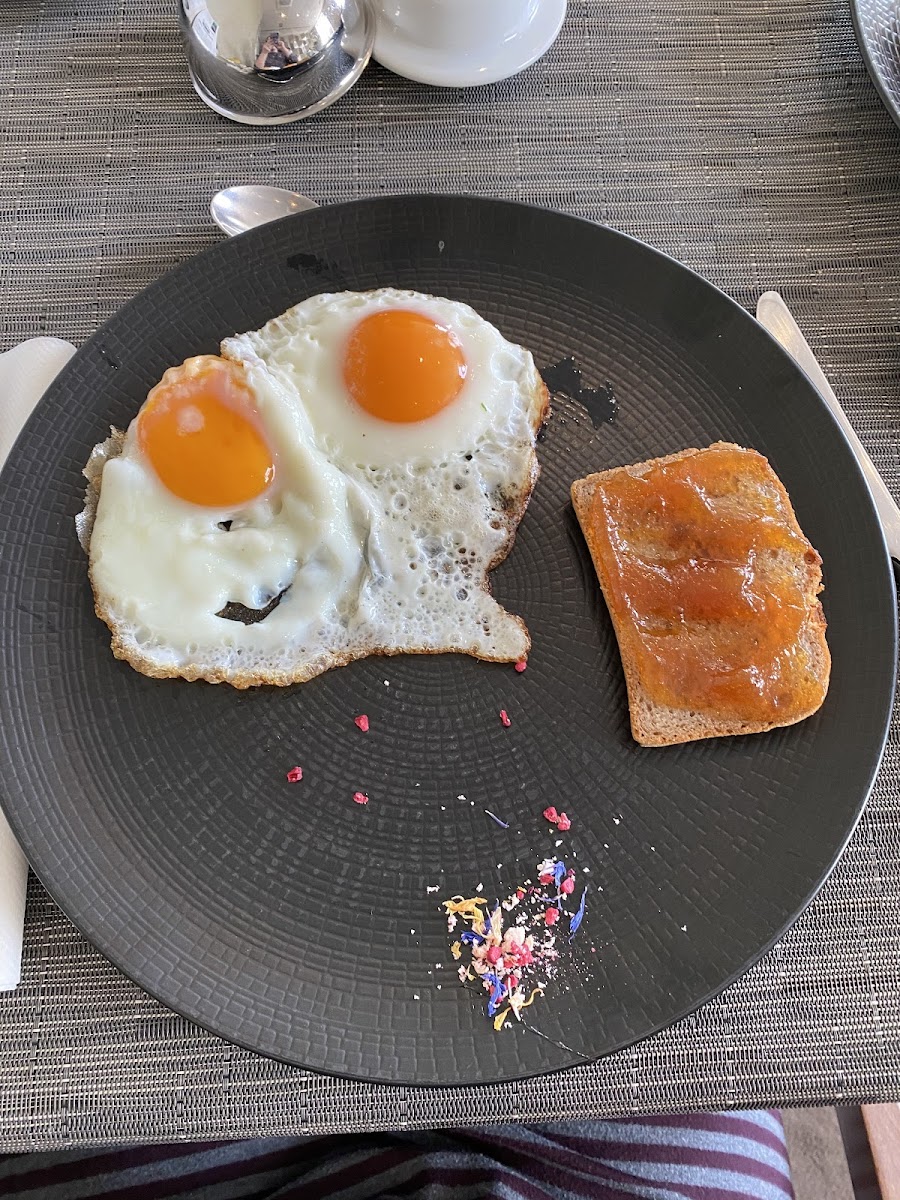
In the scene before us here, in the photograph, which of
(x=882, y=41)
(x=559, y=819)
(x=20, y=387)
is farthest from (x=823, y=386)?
(x=20, y=387)

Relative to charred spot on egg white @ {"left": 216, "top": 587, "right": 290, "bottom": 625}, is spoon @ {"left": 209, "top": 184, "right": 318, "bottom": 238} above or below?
above

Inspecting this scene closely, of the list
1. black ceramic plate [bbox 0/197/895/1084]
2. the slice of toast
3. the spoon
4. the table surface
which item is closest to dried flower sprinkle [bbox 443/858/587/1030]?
black ceramic plate [bbox 0/197/895/1084]

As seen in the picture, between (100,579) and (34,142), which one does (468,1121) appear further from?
(34,142)

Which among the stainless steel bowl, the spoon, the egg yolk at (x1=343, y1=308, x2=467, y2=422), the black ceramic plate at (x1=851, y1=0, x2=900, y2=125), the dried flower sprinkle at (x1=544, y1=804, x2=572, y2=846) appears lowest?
the dried flower sprinkle at (x1=544, y1=804, x2=572, y2=846)

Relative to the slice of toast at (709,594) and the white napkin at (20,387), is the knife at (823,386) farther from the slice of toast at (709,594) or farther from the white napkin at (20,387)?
the white napkin at (20,387)

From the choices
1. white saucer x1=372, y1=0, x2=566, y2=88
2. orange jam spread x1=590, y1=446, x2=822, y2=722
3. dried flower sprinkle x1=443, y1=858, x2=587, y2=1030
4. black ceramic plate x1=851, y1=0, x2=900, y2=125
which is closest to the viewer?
Answer: dried flower sprinkle x1=443, y1=858, x2=587, y2=1030

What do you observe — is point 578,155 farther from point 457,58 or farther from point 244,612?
point 244,612

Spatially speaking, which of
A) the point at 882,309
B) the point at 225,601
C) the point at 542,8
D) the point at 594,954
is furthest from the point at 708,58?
the point at 594,954

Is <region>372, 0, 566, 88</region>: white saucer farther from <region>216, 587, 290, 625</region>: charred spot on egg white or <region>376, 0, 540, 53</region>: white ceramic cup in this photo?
<region>216, 587, 290, 625</region>: charred spot on egg white
